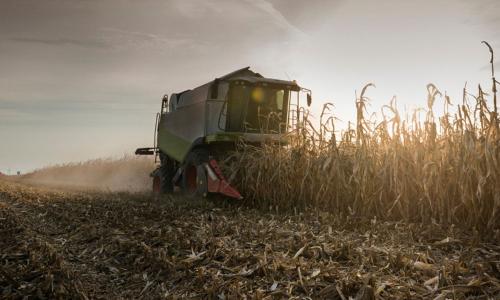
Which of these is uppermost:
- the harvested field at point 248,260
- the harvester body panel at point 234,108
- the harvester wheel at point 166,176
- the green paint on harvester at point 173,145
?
the harvester body panel at point 234,108

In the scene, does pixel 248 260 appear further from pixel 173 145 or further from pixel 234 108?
pixel 173 145

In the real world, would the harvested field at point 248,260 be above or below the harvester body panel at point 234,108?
below

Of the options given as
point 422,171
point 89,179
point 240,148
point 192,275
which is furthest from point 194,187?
point 89,179

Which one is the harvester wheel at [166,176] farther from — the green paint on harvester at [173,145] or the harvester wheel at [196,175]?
the harvester wheel at [196,175]

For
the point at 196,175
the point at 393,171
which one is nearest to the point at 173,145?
the point at 196,175

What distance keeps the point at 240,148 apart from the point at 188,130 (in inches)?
71.5

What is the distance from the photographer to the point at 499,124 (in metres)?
4.97

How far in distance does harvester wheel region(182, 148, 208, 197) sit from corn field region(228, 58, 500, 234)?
0.68 metres

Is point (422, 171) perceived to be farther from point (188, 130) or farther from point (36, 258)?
point (188, 130)

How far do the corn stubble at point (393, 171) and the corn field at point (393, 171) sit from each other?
11 millimetres

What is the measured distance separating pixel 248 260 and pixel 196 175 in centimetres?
534

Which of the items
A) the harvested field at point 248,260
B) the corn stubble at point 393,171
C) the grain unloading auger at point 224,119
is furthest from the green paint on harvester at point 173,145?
the harvested field at point 248,260

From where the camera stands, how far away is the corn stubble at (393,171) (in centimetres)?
481

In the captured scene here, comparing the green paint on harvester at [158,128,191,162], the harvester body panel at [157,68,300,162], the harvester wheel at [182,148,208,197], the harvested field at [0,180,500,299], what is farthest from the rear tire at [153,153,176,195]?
the harvested field at [0,180,500,299]
